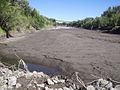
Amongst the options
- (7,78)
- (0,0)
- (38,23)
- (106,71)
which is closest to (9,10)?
(0,0)

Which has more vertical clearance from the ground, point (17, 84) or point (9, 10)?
point (9, 10)

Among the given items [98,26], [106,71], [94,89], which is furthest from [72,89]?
[98,26]

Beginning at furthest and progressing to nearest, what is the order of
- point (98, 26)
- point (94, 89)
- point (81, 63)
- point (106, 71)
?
point (98, 26) < point (81, 63) < point (106, 71) < point (94, 89)

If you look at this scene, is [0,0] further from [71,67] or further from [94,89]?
[94,89]

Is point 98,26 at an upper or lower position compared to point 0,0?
lower

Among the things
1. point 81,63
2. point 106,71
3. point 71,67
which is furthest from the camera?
point 81,63

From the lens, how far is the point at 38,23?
418 ft

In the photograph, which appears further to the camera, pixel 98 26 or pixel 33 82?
pixel 98 26

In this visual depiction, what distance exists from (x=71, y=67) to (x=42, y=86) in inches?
421

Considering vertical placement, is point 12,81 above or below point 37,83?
above

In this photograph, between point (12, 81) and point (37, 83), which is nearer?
point (12, 81)

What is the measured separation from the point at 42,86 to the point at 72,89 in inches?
73.4

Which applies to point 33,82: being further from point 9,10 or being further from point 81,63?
point 9,10

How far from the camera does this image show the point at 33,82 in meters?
16.2
